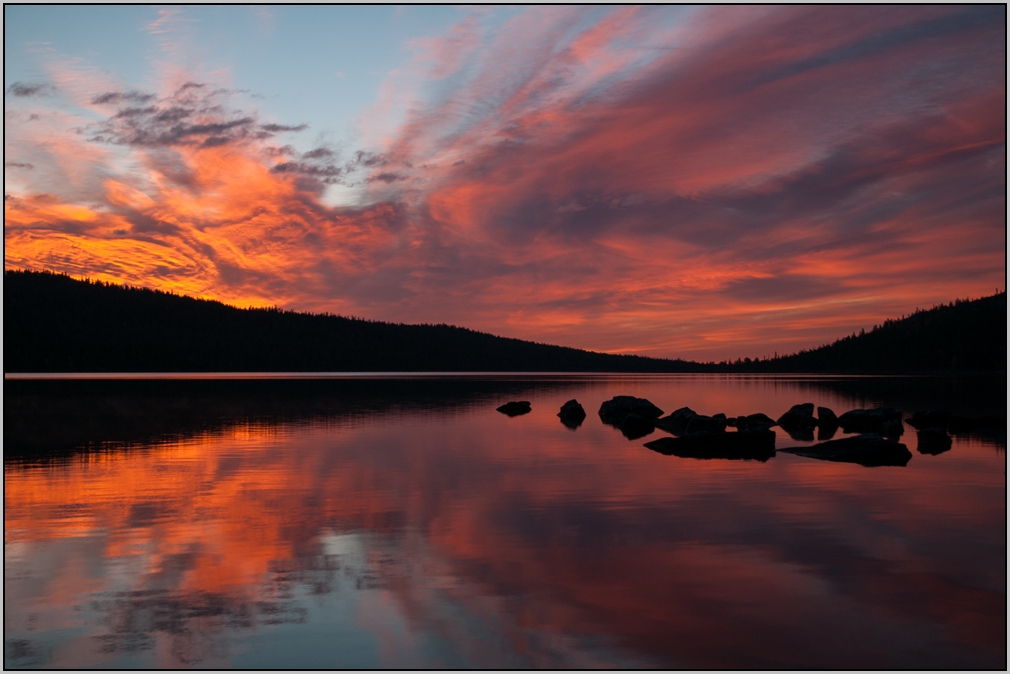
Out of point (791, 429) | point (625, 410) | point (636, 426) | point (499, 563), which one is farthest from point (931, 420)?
point (499, 563)

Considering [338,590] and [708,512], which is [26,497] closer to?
[338,590]

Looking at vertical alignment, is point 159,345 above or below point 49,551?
above

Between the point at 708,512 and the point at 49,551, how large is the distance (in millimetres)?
13335

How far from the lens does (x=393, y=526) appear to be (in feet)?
48.6

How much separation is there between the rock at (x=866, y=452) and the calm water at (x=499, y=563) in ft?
2.49

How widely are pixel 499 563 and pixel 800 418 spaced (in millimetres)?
32530

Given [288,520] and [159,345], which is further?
[159,345]

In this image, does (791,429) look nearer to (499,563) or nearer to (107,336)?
(499,563)

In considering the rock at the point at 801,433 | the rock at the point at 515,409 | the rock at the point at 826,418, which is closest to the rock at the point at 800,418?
the rock at the point at 826,418

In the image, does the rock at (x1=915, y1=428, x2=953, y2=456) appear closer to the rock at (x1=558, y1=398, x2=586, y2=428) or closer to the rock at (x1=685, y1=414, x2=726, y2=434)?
the rock at (x1=685, y1=414, x2=726, y2=434)

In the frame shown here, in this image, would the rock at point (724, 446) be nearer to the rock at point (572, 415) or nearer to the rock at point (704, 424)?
the rock at point (704, 424)

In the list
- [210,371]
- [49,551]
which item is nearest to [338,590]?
[49,551]

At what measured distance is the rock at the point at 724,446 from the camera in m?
26.4

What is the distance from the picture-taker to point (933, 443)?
2891 centimetres
